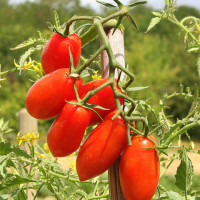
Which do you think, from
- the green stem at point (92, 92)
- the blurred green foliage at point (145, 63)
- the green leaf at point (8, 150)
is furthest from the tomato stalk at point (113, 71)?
the blurred green foliage at point (145, 63)

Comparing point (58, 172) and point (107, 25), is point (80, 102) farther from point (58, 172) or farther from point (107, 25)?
point (58, 172)

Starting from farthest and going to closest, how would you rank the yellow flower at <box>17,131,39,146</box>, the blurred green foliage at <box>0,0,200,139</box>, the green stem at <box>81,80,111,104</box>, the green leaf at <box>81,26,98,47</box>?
the blurred green foliage at <box>0,0,200,139</box> < the yellow flower at <box>17,131,39,146</box> < the green leaf at <box>81,26,98,47</box> < the green stem at <box>81,80,111,104</box>

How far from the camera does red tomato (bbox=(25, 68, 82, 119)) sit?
51 cm

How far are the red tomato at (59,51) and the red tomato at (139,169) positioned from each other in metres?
0.15

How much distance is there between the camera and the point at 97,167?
50cm

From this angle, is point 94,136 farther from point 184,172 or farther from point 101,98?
point 184,172

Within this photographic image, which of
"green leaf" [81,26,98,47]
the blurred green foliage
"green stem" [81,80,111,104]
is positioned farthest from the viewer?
the blurred green foliage

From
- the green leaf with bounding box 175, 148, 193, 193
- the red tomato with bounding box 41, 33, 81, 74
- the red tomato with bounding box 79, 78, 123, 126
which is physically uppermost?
the red tomato with bounding box 41, 33, 81, 74

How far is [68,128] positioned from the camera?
50 centimetres

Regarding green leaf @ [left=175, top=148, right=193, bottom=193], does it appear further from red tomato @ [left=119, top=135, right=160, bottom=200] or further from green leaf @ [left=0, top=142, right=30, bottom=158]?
green leaf @ [left=0, top=142, right=30, bottom=158]

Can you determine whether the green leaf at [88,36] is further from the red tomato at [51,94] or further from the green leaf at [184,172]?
the green leaf at [184,172]

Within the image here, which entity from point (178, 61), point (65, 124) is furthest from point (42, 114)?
point (178, 61)

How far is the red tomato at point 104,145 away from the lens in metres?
0.50

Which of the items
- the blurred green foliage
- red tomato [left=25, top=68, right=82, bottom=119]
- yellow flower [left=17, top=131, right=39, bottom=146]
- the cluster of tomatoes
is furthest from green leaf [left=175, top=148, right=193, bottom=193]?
the blurred green foliage
